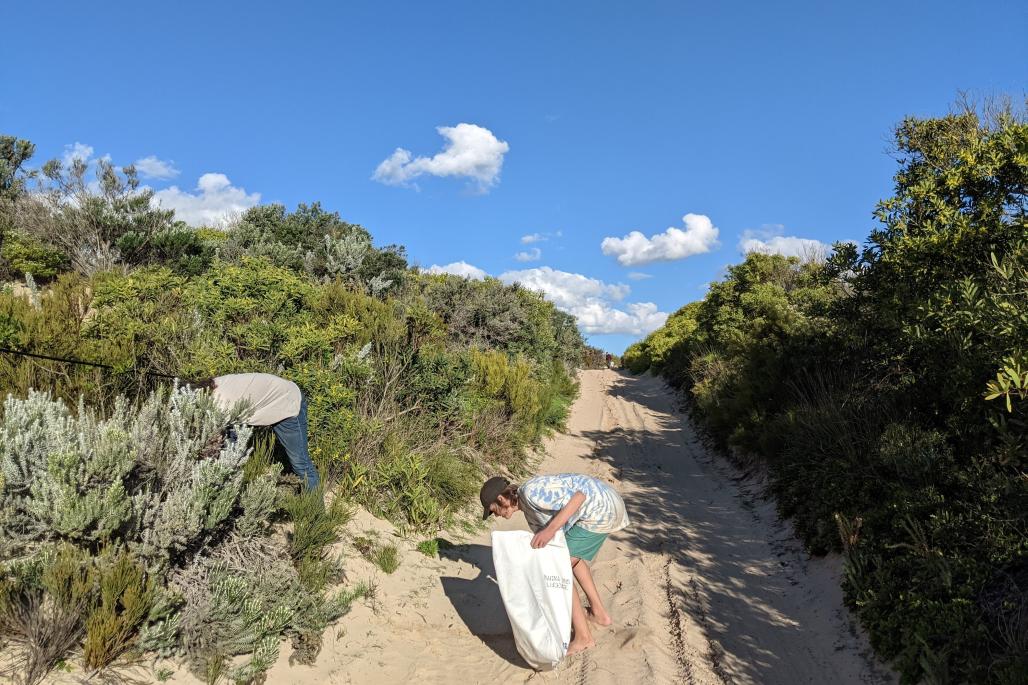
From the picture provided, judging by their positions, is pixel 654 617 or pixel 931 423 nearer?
pixel 654 617

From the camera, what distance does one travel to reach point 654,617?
4.98 m

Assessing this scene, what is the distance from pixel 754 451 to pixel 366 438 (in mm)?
6284

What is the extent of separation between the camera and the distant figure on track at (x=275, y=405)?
497 centimetres

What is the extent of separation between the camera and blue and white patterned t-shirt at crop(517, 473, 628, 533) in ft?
14.1

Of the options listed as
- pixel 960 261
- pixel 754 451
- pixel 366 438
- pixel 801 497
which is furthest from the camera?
pixel 754 451

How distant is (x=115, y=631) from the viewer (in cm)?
321

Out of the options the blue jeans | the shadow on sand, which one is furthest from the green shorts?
the blue jeans

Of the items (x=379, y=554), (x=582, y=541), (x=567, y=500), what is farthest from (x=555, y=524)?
(x=379, y=554)

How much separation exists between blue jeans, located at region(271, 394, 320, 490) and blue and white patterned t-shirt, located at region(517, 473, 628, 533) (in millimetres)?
2060

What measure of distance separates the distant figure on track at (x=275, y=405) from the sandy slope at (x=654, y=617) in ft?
3.11

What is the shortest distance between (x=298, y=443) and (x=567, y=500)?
248 cm

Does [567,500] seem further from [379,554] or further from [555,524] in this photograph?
[379,554]

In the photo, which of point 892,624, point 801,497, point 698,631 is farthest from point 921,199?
point 698,631

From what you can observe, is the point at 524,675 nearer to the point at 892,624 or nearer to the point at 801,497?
the point at 892,624
